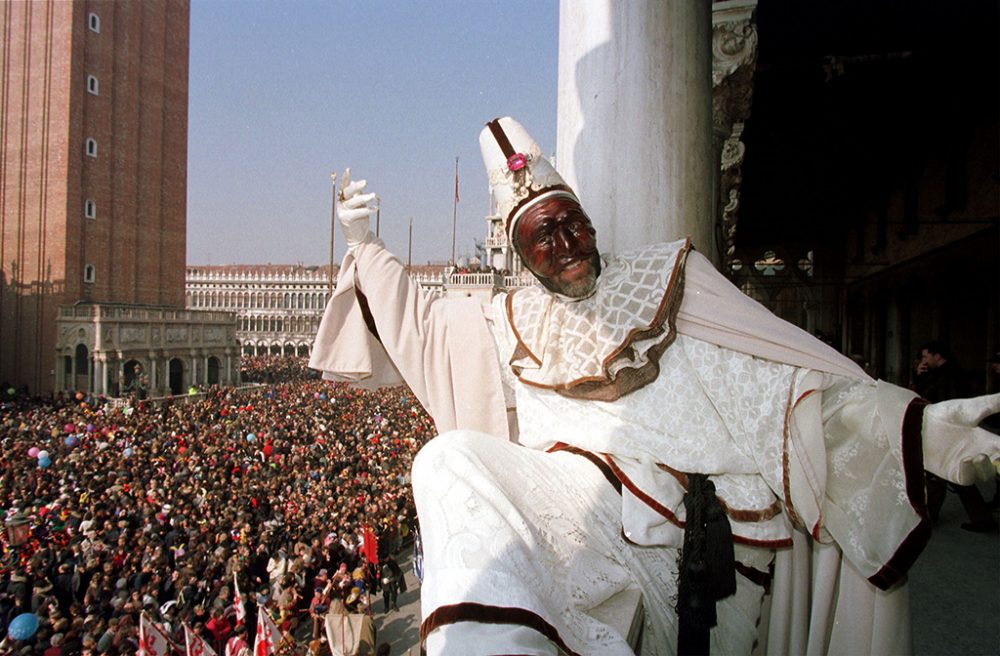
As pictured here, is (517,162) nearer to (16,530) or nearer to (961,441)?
(961,441)

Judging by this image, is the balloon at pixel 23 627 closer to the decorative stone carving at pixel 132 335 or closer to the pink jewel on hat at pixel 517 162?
the pink jewel on hat at pixel 517 162

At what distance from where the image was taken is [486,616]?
1.22 metres

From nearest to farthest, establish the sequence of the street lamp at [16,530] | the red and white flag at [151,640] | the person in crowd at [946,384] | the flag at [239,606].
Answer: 1. the person in crowd at [946,384]
2. the red and white flag at [151,640]
3. the flag at [239,606]
4. the street lamp at [16,530]

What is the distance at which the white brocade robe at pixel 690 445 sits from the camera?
151 cm

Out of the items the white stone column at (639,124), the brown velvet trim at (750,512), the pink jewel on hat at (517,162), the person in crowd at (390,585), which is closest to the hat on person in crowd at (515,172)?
the pink jewel on hat at (517,162)

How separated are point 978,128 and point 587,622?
941 centimetres

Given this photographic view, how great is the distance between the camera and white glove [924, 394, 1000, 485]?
4.51 feet

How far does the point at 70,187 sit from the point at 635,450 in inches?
1497

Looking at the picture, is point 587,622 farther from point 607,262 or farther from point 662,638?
point 607,262

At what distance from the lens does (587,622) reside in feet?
4.63

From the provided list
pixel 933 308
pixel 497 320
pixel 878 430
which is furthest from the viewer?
pixel 933 308

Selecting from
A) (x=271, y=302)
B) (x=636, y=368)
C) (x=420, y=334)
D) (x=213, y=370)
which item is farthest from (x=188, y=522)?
(x=271, y=302)

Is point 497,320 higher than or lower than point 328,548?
higher

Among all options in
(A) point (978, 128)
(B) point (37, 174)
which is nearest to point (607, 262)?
(A) point (978, 128)
